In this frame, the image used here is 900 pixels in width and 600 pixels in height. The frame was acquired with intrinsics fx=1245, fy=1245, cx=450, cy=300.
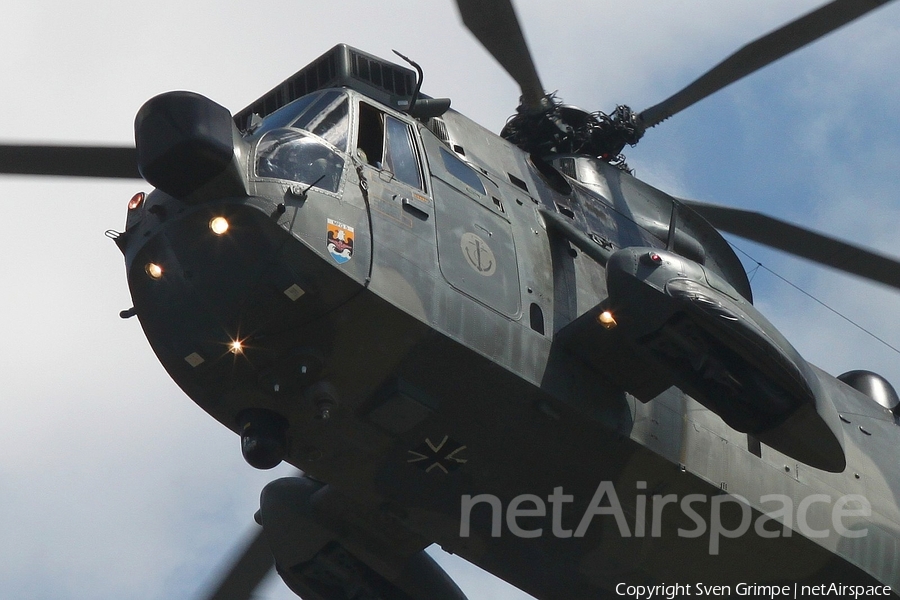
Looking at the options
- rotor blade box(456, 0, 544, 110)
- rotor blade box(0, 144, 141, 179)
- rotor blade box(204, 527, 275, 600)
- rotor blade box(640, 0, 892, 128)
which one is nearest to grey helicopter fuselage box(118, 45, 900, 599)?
rotor blade box(204, 527, 275, 600)

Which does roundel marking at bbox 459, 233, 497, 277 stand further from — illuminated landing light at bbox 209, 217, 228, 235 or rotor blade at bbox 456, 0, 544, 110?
rotor blade at bbox 456, 0, 544, 110

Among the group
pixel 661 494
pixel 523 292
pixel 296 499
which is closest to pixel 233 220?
pixel 523 292

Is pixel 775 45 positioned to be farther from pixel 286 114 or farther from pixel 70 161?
pixel 70 161

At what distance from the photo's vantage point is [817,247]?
13.2 meters

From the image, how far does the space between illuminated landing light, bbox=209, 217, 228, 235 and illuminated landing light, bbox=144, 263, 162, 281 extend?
628 mm

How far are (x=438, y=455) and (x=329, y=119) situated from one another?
301 cm

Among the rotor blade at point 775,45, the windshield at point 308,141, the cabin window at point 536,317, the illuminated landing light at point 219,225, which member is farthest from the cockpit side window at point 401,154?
the rotor blade at point 775,45

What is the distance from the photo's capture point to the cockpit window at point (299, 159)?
32.0 ft

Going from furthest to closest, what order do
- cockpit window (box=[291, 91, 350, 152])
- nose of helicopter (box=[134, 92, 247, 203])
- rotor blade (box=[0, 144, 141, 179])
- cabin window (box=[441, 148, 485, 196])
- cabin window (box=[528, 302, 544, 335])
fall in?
cabin window (box=[441, 148, 485, 196]), cabin window (box=[528, 302, 544, 335]), cockpit window (box=[291, 91, 350, 152]), rotor blade (box=[0, 144, 141, 179]), nose of helicopter (box=[134, 92, 247, 203])

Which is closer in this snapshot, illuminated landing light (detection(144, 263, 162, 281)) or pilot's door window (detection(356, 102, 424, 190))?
illuminated landing light (detection(144, 263, 162, 281))

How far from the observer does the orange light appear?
10016 millimetres

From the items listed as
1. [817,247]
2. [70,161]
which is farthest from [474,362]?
[817,247]

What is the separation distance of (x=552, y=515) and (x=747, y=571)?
217 centimetres

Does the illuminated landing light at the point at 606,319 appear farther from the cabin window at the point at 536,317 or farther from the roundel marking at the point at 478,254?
the roundel marking at the point at 478,254
